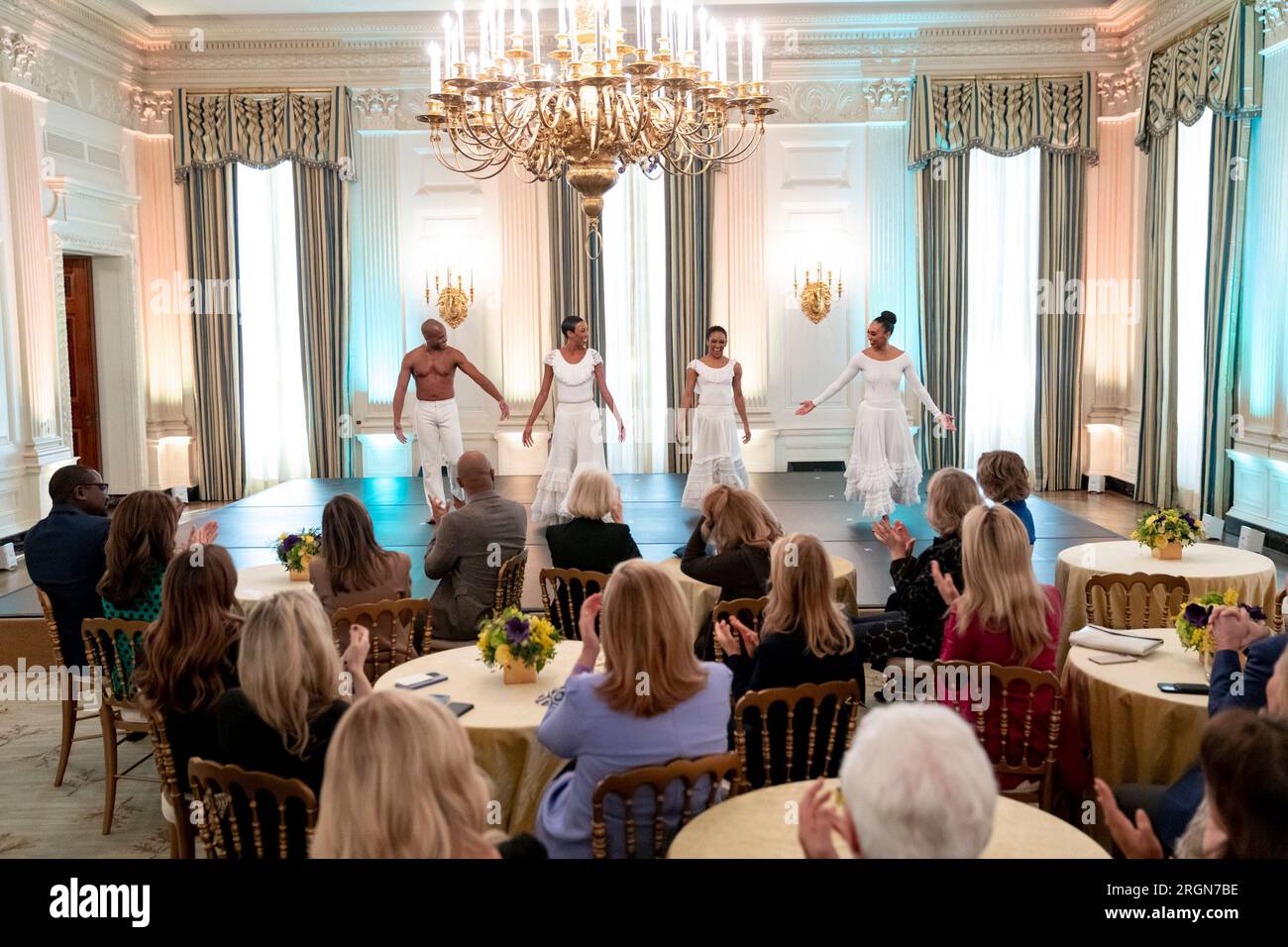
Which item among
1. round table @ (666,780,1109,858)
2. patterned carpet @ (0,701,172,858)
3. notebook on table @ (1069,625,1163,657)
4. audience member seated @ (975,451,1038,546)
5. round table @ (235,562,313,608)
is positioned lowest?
patterned carpet @ (0,701,172,858)

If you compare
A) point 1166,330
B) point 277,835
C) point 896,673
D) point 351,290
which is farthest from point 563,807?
point 351,290

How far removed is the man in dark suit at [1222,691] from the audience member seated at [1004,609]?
0.36 meters

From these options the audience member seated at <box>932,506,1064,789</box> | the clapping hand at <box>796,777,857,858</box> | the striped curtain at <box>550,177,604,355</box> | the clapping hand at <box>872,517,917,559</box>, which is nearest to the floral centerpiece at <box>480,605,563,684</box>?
the audience member seated at <box>932,506,1064,789</box>

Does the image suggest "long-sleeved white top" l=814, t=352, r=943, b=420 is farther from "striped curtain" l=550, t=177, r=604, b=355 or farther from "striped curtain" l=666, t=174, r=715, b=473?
"striped curtain" l=550, t=177, r=604, b=355

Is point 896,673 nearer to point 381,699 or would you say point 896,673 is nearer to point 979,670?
point 979,670

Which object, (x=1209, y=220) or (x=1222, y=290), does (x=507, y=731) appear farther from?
(x=1209, y=220)

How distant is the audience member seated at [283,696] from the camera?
9.43ft

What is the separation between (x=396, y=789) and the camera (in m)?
2.04

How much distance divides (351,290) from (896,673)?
345 inches

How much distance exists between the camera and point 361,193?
12.1 m

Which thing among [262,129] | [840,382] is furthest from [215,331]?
[840,382]

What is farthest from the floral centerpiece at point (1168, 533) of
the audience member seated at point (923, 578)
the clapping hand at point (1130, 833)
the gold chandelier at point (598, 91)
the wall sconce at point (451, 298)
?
the wall sconce at point (451, 298)

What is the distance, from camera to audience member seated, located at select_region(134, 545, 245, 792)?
3.46 m
